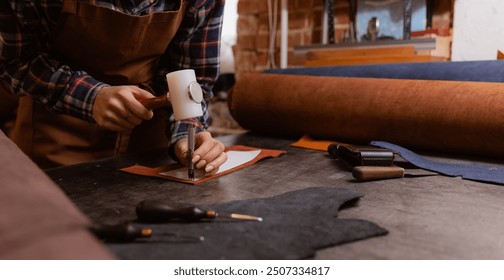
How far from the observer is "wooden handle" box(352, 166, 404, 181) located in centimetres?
98

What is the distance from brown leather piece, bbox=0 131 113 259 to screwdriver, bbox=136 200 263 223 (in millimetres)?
215

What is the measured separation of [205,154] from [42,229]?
0.64m

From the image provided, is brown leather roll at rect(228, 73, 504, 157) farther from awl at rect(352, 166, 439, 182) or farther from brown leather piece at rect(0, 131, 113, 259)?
brown leather piece at rect(0, 131, 113, 259)

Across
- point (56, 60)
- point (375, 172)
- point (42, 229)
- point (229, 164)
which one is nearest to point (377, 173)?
point (375, 172)

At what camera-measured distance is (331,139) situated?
150cm

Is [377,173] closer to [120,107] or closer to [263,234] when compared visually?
[263,234]

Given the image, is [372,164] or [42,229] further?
[372,164]

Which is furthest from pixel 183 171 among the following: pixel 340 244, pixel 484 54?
pixel 484 54

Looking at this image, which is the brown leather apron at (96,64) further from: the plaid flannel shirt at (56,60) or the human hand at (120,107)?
the human hand at (120,107)

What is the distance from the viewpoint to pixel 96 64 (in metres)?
1.27


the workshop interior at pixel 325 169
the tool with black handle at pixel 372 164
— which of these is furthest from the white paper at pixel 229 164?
the tool with black handle at pixel 372 164

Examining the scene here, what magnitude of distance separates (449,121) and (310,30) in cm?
121

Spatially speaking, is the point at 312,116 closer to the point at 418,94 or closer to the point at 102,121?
the point at 418,94
